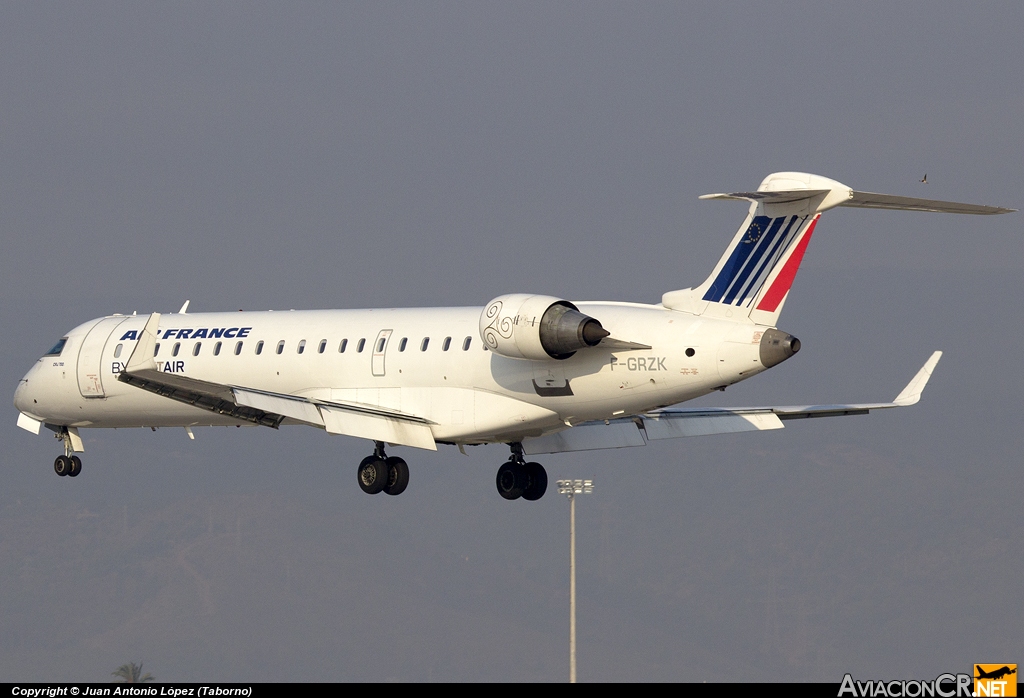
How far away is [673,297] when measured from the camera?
94.7ft

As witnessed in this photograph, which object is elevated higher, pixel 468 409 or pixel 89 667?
pixel 89 667

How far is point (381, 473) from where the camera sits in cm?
3322

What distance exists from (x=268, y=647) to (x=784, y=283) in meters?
157

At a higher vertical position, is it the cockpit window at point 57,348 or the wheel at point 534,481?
the cockpit window at point 57,348

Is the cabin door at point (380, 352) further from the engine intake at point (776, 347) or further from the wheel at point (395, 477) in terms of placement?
the engine intake at point (776, 347)

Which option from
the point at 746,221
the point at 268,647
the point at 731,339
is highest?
the point at 268,647

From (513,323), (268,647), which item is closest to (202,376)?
(513,323)

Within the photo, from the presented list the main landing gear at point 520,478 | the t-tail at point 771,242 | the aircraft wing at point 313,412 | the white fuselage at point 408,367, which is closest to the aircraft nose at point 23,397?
the white fuselage at point 408,367

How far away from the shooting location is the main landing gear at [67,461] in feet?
128

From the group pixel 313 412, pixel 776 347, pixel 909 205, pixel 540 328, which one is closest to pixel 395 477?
pixel 313 412

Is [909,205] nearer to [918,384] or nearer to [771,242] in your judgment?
[771,242]

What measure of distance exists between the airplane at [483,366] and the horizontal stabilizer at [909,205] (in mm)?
35

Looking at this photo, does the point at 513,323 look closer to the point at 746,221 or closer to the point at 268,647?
the point at 746,221

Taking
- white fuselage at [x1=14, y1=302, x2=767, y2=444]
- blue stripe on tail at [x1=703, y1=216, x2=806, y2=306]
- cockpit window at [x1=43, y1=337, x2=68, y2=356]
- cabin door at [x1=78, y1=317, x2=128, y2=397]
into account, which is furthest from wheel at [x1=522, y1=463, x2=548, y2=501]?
cockpit window at [x1=43, y1=337, x2=68, y2=356]
